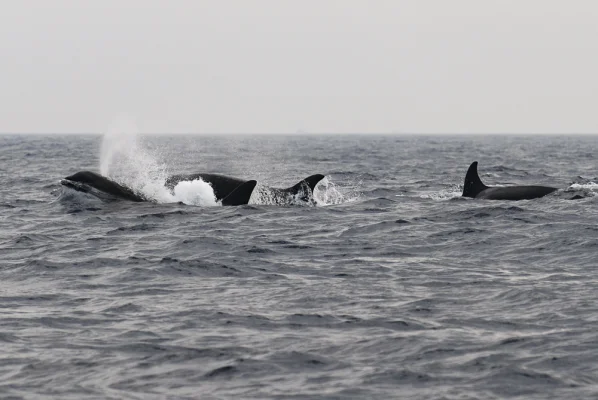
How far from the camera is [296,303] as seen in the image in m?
11.9

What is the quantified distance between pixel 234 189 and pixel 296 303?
11186 mm

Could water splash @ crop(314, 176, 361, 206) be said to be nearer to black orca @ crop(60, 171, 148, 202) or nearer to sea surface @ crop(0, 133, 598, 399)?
sea surface @ crop(0, 133, 598, 399)

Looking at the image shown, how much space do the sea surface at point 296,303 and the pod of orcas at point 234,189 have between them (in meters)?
0.48

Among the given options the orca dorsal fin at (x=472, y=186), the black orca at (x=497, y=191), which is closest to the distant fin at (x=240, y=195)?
the black orca at (x=497, y=191)

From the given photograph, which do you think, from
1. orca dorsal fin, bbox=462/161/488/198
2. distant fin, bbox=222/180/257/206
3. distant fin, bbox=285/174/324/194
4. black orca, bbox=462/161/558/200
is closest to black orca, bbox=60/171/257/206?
distant fin, bbox=222/180/257/206

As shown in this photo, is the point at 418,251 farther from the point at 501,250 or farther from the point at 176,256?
the point at 176,256

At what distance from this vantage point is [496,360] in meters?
9.24

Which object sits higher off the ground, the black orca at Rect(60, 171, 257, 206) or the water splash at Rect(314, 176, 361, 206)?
the black orca at Rect(60, 171, 257, 206)

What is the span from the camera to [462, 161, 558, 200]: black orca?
79.7ft

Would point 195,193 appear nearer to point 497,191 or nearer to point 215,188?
point 215,188

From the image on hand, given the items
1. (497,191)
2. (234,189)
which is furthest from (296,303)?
(497,191)

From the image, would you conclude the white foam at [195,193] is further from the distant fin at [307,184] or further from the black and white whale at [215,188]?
the distant fin at [307,184]

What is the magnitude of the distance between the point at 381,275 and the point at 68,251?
5935mm

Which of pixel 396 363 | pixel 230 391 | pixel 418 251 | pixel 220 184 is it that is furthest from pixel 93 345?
pixel 220 184
